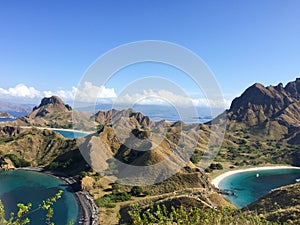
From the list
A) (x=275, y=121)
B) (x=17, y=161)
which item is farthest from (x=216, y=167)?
(x=275, y=121)

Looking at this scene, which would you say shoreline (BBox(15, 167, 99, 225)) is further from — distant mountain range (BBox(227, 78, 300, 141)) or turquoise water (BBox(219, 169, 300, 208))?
distant mountain range (BBox(227, 78, 300, 141))

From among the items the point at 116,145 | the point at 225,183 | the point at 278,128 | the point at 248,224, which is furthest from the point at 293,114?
the point at 248,224

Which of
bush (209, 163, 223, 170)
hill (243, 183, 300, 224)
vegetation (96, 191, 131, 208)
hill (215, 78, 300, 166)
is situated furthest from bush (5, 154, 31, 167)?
hill (243, 183, 300, 224)

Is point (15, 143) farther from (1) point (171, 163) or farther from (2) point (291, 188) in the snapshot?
(2) point (291, 188)

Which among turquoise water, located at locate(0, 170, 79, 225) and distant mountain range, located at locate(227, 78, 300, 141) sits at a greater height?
distant mountain range, located at locate(227, 78, 300, 141)

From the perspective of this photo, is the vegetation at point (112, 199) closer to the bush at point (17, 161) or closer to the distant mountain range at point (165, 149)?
the distant mountain range at point (165, 149)

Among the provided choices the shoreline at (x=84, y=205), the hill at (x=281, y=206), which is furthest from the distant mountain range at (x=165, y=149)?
the shoreline at (x=84, y=205)

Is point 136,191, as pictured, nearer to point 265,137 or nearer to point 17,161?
point 17,161
